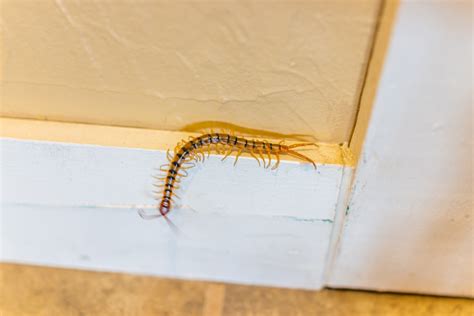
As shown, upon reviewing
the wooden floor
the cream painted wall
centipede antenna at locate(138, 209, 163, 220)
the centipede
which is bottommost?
the wooden floor

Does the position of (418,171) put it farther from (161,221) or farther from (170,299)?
(170,299)

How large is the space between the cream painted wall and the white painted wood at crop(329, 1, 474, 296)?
0.10 meters

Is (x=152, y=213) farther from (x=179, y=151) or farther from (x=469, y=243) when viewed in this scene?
(x=469, y=243)

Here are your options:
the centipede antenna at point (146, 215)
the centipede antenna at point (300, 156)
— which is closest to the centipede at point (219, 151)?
the centipede antenna at point (300, 156)

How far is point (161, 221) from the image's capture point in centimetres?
121

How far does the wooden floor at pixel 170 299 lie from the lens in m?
1.28

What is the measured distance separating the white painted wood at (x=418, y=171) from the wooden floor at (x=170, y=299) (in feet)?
0.16

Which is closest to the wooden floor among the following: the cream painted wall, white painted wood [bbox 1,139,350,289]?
white painted wood [bbox 1,139,350,289]

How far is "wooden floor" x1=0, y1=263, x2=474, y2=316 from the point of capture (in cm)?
128

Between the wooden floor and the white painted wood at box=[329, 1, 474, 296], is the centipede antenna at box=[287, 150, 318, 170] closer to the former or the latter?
the white painted wood at box=[329, 1, 474, 296]

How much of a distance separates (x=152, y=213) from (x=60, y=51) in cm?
48

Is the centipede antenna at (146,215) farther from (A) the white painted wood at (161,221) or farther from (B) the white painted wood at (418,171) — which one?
(B) the white painted wood at (418,171)

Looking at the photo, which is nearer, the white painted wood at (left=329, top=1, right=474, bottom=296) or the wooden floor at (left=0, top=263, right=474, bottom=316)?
the white painted wood at (left=329, top=1, right=474, bottom=296)

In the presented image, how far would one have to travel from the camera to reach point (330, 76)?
3.14ft
